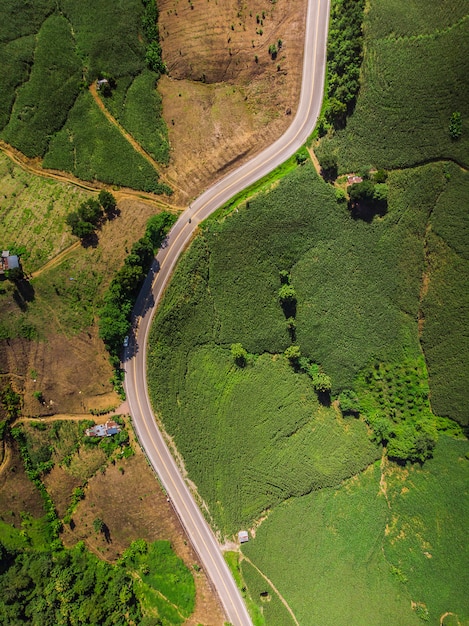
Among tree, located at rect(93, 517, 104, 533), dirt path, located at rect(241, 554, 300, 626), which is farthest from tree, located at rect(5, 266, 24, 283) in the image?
dirt path, located at rect(241, 554, 300, 626)

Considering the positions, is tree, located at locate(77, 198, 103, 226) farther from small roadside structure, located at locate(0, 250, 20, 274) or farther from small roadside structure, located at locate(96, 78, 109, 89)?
small roadside structure, located at locate(96, 78, 109, 89)

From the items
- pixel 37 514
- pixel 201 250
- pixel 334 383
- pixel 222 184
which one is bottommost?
pixel 37 514

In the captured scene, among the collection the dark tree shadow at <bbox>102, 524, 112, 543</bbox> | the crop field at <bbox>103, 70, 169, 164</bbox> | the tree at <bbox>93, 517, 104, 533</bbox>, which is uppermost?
the crop field at <bbox>103, 70, 169, 164</bbox>

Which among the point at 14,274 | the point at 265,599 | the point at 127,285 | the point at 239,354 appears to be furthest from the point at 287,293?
the point at 265,599

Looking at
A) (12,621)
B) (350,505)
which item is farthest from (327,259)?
(12,621)

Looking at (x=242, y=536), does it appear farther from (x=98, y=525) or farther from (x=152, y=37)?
(x=152, y=37)

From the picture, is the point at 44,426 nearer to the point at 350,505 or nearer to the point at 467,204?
the point at 350,505
